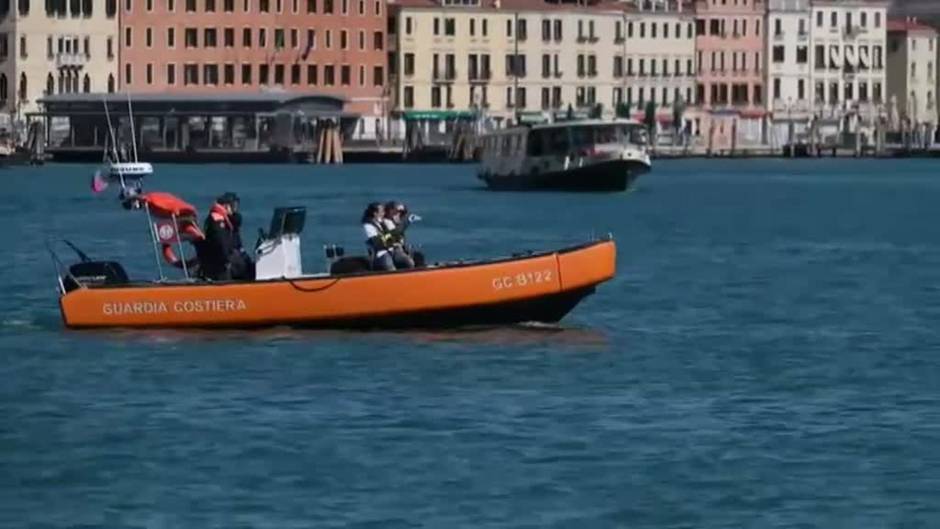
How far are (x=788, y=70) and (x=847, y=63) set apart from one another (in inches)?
180

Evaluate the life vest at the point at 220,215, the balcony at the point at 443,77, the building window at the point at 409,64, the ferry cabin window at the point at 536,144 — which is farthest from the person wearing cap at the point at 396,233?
the balcony at the point at 443,77

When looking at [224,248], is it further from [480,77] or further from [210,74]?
[480,77]

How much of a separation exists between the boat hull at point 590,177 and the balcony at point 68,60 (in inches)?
2055

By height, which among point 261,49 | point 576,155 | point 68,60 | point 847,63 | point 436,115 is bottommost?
point 436,115

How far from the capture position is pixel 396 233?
38594 mm

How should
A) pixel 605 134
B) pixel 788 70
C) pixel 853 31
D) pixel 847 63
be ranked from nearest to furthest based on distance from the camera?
pixel 605 134
pixel 788 70
pixel 847 63
pixel 853 31

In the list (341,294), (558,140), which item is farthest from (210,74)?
(341,294)

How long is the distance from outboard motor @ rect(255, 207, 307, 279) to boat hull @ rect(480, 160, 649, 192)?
69072 mm

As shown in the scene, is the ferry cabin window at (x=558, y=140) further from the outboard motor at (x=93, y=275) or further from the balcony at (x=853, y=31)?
the balcony at (x=853, y=31)

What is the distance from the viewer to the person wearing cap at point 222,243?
38.7 metres

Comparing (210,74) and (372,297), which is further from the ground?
(372,297)

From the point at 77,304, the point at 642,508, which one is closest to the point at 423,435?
the point at 642,508

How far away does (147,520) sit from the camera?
25.8 meters

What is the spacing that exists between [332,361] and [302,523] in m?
11.4
